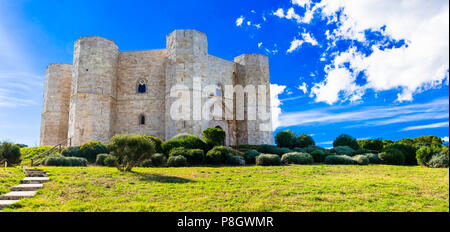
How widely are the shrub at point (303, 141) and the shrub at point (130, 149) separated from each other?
16842mm

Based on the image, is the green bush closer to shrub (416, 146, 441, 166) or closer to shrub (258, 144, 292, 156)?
shrub (258, 144, 292, 156)

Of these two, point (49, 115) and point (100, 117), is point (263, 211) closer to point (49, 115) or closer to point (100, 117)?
point (100, 117)

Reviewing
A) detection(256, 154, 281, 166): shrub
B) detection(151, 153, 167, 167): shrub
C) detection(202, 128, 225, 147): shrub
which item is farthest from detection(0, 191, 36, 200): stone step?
detection(202, 128, 225, 147): shrub

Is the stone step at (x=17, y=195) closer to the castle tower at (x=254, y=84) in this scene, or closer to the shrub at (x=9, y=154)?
the shrub at (x=9, y=154)

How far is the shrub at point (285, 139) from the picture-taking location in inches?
966

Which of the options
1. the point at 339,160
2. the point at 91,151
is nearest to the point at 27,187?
the point at 91,151

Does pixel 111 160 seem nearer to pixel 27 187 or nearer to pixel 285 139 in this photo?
pixel 27 187

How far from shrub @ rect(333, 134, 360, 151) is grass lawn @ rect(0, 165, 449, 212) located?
15.0 m

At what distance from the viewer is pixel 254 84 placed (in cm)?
2888

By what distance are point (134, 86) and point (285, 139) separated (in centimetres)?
1477

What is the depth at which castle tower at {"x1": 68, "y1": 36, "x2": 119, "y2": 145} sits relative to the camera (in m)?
23.2
